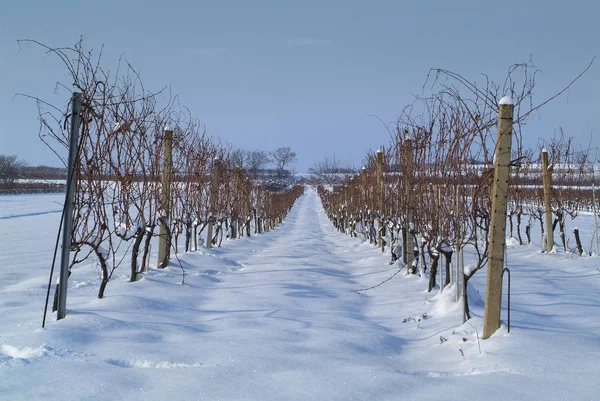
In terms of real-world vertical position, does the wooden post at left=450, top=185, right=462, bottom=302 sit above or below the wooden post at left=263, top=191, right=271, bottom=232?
above

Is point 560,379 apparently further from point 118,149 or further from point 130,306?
point 118,149

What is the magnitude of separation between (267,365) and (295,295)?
235 centimetres

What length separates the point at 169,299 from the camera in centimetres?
468

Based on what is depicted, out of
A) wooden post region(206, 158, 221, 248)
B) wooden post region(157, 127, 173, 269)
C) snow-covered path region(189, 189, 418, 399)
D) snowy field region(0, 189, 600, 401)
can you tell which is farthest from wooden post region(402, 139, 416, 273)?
wooden post region(206, 158, 221, 248)

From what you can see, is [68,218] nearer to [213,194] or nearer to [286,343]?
[286,343]

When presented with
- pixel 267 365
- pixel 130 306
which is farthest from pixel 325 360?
pixel 130 306

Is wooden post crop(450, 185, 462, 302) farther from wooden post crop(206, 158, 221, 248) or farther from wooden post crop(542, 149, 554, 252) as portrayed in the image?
wooden post crop(206, 158, 221, 248)

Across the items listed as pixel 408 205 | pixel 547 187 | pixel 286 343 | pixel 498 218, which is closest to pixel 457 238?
pixel 498 218

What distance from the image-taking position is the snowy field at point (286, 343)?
2375 mm

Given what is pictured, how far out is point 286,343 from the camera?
10.7 ft

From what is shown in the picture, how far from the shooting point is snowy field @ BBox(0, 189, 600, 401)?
2.38 metres

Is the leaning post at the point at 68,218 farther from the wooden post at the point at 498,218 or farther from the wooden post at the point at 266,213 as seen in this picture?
the wooden post at the point at 266,213

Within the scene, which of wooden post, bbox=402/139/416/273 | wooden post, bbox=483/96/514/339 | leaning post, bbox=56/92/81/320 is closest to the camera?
wooden post, bbox=483/96/514/339

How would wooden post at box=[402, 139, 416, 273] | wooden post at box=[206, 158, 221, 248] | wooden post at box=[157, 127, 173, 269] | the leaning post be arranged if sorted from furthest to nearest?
wooden post at box=[206, 158, 221, 248]
wooden post at box=[157, 127, 173, 269]
wooden post at box=[402, 139, 416, 273]
the leaning post
